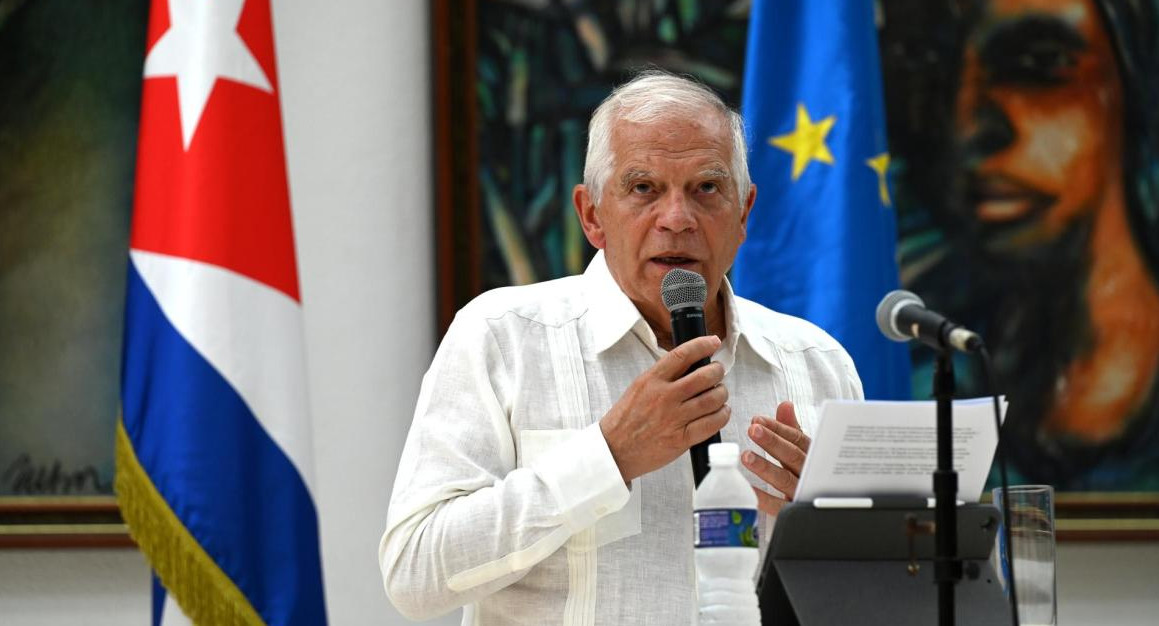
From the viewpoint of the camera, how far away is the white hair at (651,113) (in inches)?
91.1

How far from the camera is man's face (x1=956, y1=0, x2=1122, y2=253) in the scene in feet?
12.3

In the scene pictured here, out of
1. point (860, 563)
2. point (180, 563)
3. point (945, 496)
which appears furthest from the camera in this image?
point (180, 563)

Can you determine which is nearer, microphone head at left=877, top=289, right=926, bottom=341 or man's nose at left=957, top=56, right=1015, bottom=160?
microphone head at left=877, top=289, right=926, bottom=341

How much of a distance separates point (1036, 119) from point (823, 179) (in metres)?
0.84

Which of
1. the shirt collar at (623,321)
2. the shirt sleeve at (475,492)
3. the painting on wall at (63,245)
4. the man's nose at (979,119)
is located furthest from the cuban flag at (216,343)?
the man's nose at (979,119)

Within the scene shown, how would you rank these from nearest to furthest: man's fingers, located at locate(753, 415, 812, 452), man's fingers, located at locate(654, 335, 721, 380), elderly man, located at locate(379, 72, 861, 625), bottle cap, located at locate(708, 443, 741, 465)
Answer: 1. bottle cap, located at locate(708, 443, 741, 465)
2. man's fingers, located at locate(654, 335, 721, 380)
3. elderly man, located at locate(379, 72, 861, 625)
4. man's fingers, located at locate(753, 415, 812, 452)

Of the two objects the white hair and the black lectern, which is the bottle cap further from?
the white hair

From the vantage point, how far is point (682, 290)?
196cm

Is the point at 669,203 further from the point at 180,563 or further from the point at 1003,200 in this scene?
the point at 1003,200

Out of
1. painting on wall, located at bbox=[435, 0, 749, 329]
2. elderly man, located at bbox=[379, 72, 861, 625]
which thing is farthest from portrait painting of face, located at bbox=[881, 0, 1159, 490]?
elderly man, located at bbox=[379, 72, 861, 625]

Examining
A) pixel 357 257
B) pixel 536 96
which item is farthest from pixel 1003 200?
pixel 357 257

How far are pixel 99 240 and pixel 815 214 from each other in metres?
1.91

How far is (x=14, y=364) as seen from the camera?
3217mm

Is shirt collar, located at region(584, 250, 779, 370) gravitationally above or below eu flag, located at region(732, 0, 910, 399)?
below
